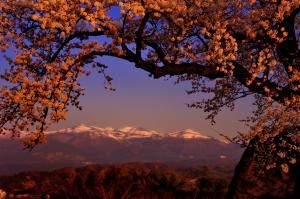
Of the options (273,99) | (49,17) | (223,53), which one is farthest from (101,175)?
(273,99)

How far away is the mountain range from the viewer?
153375 millimetres

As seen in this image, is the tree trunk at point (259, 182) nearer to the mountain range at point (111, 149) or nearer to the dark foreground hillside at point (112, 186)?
the dark foreground hillside at point (112, 186)

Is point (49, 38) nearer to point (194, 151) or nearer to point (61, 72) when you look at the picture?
point (61, 72)

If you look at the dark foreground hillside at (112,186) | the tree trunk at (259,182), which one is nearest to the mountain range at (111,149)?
the tree trunk at (259,182)

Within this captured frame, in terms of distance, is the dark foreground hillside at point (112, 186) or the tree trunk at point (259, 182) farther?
the tree trunk at point (259, 182)

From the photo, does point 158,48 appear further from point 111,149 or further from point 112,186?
point 111,149

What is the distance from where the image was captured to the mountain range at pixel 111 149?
15338 centimetres

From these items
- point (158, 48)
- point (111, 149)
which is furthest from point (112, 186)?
point (111, 149)

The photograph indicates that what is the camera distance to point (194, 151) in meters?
174

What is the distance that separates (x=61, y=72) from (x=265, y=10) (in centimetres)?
818

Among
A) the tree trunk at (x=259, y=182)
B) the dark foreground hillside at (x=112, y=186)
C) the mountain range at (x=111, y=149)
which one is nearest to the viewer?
the dark foreground hillside at (x=112, y=186)

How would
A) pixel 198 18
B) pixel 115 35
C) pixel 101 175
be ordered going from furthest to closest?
pixel 198 18
pixel 115 35
pixel 101 175

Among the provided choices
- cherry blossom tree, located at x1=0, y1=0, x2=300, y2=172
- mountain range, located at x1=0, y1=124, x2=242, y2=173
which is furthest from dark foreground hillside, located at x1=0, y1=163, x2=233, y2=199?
mountain range, located at x1=0, y1=124, x2=242, y2=173

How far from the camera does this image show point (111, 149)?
575 feet
